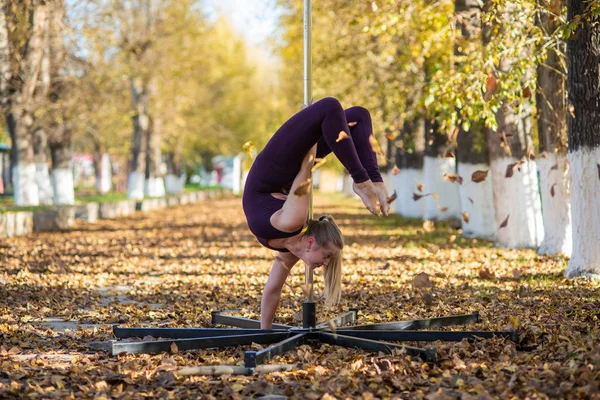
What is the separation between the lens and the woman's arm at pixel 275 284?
5914mm

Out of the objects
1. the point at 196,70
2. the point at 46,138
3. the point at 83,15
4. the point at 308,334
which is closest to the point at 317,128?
the point at 308,334

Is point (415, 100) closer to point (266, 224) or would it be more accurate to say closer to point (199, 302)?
point (199, 302)

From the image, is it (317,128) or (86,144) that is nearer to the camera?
(317,128)

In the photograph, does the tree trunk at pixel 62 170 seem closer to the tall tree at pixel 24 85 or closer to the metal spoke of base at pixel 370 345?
the tall tree at pixel 24 85

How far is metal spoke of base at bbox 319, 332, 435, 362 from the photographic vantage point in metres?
5.02

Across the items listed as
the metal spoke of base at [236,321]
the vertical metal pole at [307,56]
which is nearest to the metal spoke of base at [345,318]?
the metal spoke of base at [236,321]

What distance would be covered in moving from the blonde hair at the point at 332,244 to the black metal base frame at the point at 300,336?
0.71ft

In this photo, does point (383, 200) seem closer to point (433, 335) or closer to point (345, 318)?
point (433, 335)

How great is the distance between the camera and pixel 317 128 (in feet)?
17.7

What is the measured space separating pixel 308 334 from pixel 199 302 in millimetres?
3050

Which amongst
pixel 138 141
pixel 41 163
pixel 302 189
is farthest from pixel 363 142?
pixel 138 141

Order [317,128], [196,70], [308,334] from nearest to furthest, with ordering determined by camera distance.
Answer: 1. [317,128]
2. [308,334]
3. [196,70]

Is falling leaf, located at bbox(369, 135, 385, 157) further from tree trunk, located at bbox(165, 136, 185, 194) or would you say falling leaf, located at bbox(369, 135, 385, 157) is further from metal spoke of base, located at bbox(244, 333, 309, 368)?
tree trunk, located at bbox(165, 136, 185, 194)

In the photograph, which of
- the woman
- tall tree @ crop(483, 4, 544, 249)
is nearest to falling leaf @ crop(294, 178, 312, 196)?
the woman
